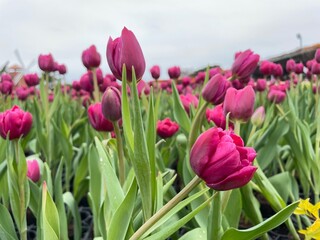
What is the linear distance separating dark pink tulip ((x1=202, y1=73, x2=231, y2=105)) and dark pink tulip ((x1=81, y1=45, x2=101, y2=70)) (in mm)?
358

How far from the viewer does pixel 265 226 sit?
0.45m

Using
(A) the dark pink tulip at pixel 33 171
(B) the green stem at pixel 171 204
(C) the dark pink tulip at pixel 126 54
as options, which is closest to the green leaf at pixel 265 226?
(B) the green stem at pixel 171 204

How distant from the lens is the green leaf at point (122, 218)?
1.51ft

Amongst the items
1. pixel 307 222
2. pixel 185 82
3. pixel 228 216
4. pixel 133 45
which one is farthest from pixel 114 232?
pixel 185 82

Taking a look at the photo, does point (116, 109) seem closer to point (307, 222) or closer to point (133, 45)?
point (133, 45)

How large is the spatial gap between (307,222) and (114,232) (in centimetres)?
62

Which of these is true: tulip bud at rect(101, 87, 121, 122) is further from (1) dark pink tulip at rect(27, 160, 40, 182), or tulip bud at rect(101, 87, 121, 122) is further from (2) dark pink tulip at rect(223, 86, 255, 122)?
(1) dark pink tulip at rect(27, 160, 40, 182)

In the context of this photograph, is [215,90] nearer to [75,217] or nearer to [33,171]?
[33,171]

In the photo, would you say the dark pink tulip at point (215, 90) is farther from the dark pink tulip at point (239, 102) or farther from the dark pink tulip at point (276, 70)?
the dark pink tulip at point (276, 70)

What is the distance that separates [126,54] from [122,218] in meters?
0.19

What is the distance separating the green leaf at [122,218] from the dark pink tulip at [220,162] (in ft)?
0.37

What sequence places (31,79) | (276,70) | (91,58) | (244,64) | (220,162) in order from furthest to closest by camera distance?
(31,79), (276,70), (91,58), (244,64), (220,162)

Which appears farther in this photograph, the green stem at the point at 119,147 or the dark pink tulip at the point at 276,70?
the dark pink tulip at the point at 276,70

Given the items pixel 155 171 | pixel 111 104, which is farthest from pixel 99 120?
pixel 155 171
